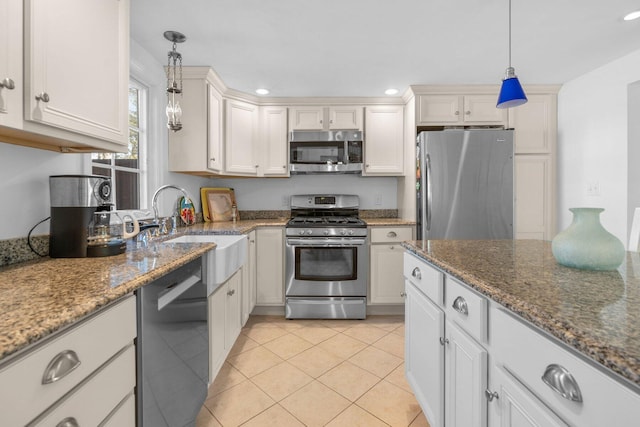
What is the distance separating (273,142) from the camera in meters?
3.25

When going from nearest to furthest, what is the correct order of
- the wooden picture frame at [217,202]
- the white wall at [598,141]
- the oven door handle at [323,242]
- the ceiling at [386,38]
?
the ceiling at [386,38] < the white wall at [598,141] < the oven door handle at [323,242] < the wooden picture frame at [217,202]

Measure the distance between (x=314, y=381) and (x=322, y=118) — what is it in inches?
98.4

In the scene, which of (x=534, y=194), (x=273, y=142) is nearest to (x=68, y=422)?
(x=273, y=142)

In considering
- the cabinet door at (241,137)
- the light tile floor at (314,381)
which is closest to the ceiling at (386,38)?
the cabinet door at (241,137)

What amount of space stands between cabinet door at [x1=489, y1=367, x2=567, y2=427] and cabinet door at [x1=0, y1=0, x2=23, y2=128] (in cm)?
158

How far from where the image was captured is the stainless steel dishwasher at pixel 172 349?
102 cm

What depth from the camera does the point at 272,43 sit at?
2135 millimetres

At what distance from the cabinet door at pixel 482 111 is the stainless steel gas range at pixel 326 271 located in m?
1.53

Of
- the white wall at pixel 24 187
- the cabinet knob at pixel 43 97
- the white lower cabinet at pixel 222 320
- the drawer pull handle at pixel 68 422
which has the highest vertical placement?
the cabinet knob at pixel 43 97

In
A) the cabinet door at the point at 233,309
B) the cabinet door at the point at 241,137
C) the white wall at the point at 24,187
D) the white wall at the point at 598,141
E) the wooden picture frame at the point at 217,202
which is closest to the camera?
the white wall at the point at 24,187

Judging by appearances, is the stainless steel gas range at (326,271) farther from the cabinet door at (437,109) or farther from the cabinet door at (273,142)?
the cabinet door at (437,109)

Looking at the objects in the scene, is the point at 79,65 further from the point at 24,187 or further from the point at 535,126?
the point at 535,126

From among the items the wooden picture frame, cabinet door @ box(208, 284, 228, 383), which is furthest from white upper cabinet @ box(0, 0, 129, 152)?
the wooden picture frame

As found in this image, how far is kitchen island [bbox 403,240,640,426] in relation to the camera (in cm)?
52
